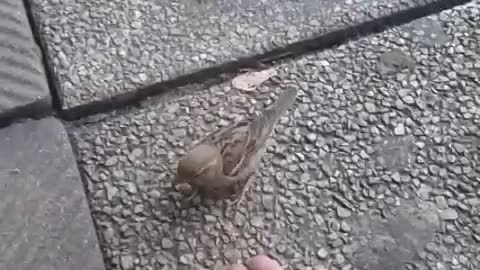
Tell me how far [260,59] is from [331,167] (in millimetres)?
468

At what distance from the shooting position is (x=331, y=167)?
225 cm

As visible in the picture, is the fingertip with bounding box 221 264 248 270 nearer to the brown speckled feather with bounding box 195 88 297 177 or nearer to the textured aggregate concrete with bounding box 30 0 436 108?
the brown speckled feather with bounding box 195 88 297 177

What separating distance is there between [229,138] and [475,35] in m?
0.99

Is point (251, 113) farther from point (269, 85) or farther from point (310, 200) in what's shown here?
point (310, 200)

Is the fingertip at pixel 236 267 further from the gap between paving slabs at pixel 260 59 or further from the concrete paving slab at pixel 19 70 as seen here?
the concrete paving slab at pixel 19 70

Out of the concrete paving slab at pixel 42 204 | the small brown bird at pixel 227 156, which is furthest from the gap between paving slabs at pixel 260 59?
the small brown bird at pixel 227 156

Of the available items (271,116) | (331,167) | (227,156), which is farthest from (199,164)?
(331,167)

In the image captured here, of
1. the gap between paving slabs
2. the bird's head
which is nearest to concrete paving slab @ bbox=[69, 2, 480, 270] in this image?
the gap between paving slabs

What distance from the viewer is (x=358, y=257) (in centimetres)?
208

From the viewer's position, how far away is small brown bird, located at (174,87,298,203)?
2.05 metres

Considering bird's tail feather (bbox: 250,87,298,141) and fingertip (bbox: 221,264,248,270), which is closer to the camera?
fingertip (bbox: 221,264,248,270)

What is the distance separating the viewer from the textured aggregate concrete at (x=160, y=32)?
242 centimetres

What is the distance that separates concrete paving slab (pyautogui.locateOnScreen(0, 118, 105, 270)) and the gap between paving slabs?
0.46 feet

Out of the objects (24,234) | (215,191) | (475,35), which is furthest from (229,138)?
(475,35)
